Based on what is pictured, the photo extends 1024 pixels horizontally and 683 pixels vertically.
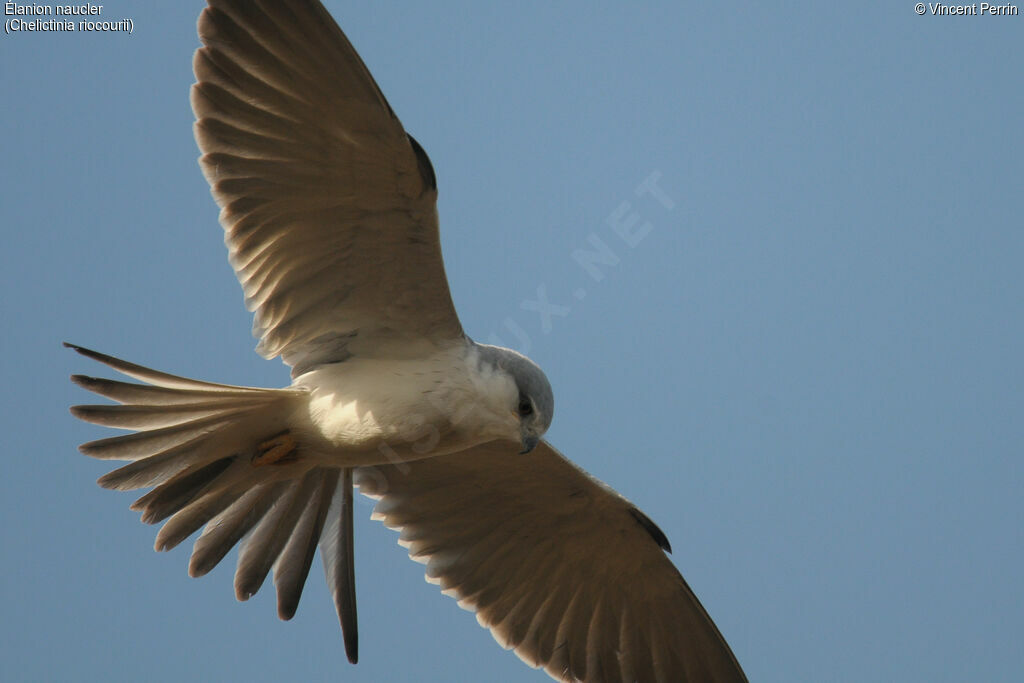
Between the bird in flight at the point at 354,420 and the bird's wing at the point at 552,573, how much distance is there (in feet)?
0.04

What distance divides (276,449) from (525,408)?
1363mm

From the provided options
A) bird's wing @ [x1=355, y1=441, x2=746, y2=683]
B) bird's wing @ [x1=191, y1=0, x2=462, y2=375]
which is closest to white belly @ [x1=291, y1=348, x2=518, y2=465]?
bird's wing @ [x1=191, y1=0, x2=462, y2=375]

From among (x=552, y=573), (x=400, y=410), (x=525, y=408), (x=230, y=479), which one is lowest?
(x=552, y=573)

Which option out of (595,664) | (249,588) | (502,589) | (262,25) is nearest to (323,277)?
(262,25)

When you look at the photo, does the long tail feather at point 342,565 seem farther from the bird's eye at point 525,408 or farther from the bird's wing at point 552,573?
the bird's eye at point 525,408

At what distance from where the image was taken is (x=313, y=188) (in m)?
6.57

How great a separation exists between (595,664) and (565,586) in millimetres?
535

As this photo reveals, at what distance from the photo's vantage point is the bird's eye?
22.9ft

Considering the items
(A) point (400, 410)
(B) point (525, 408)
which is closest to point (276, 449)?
(A) point (400, 410)

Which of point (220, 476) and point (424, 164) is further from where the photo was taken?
point (220, 476)

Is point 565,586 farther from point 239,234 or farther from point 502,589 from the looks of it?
point 239,234

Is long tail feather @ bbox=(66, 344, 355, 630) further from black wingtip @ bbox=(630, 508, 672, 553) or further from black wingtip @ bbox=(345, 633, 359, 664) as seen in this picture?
black wingtip @ bbox=(630, 508, 672, 553)

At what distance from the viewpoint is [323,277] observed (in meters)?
6.95

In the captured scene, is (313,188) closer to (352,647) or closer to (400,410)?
(400,410)
